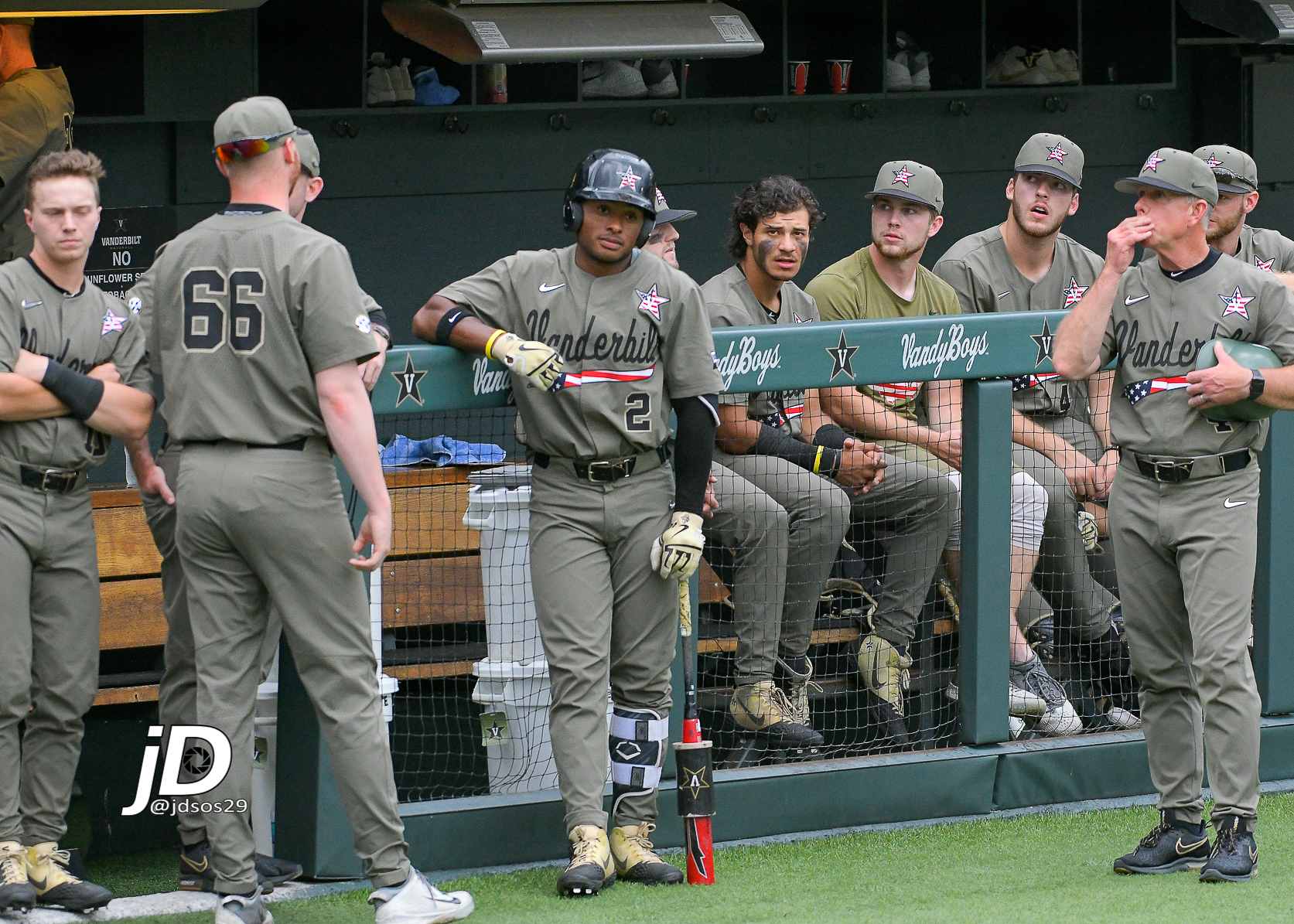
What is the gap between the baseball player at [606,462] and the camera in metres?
3.73

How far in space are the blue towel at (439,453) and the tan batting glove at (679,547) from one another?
816 mm

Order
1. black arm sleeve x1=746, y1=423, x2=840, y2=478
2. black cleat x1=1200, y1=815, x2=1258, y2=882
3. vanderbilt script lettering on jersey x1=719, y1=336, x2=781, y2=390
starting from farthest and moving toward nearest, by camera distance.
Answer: black arm sleeve x1=746, y1=423, x2=840, y2=478 < vanderbilt script lettering on jersey x1=719, y1=336, x2=781, y2=390 < black cleat x1=1200, y1=815, x2=1258, y2=882

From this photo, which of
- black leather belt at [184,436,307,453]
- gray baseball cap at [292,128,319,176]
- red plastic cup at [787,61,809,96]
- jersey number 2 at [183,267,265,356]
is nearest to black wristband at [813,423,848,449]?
gray baseball cap at [292,128,319,176]

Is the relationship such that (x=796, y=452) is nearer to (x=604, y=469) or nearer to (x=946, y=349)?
(x=946, y=349)

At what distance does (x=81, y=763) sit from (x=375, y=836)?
170 centimetres

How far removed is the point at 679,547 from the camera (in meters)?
3.73

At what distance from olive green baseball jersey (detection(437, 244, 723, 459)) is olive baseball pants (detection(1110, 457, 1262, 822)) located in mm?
1048

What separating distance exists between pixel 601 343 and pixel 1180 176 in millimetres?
1337

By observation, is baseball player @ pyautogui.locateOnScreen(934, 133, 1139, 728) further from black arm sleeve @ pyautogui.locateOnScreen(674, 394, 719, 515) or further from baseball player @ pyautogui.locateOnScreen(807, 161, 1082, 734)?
black arm sleeve @ pyautogui.locateOnScreen(674, 394, 719, 515)

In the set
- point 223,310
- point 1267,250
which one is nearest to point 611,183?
point 223,310

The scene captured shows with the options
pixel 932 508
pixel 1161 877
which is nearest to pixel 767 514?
pixel 932 508

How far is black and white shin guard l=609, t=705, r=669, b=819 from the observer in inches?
151

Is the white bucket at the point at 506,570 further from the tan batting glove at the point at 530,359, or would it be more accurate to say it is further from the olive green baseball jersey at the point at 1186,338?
the olive green baseball jersey at the point at 1186,338

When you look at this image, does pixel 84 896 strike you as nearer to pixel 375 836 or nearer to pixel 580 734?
pixel 375 836
